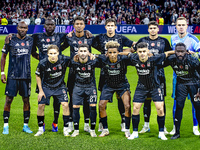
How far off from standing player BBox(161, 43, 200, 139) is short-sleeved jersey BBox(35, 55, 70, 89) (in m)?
2.35

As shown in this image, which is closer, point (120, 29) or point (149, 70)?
point (149, 70)

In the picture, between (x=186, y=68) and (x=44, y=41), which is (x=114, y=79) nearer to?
(x=186, y=68)

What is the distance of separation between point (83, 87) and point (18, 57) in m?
1.74

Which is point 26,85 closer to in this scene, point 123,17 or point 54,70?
point 54,70

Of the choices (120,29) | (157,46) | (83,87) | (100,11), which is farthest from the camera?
(100,11)

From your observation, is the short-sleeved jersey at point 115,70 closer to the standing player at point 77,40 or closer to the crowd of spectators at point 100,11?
the standing player at point 77,40

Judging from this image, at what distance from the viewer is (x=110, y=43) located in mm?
7254

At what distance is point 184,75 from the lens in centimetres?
710

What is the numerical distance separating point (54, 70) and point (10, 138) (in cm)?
185

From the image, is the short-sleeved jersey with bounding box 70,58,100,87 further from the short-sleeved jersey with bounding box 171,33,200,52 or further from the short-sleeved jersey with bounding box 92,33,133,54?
the short-sleeved jersey with bounding box 171,33,200,52

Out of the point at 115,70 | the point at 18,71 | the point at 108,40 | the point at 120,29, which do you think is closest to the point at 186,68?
the point at 115,70

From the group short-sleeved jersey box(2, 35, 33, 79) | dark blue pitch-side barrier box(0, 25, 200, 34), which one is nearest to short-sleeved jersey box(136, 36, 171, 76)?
short-sleeved jersey box(2, 35, 33, 79)

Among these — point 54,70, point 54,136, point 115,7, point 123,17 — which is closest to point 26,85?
point 54,70

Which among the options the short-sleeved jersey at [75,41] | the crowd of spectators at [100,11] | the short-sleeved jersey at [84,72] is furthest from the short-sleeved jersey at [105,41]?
the crowd of spectators at [100,11]
